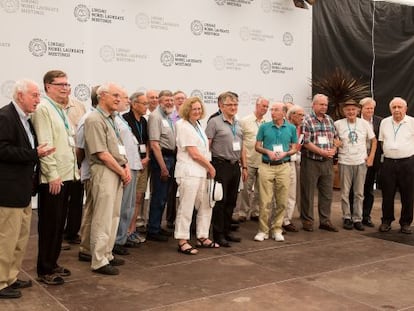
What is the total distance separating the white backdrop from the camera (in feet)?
20.7

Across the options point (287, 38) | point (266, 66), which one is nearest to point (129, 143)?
point (266, 66)

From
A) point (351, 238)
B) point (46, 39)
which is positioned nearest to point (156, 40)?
point (46, 39)

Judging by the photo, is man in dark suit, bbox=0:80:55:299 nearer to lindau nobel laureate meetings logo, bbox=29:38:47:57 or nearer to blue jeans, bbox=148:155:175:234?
blue jeans, bbox=148:155:175:234

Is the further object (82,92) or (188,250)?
(82,92)

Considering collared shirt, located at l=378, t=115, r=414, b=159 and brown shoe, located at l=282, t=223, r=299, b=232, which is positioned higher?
collared shirt, located at l=378, t=115, r=414, b=159

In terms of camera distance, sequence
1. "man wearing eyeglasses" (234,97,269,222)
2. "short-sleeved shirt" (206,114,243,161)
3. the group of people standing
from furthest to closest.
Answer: "man wearing eyeglasses" (234,97,269,222) → "short-sleeved shirt" (206,114,243,161) → the group of people standing

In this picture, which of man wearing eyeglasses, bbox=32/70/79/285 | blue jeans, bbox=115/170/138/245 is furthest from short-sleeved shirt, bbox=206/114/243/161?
man wearing eyeglasses, bbox=32/70/79/285

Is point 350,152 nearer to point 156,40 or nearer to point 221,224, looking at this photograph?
point 221,224

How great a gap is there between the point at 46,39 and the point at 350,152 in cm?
401

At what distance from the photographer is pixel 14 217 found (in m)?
3.26

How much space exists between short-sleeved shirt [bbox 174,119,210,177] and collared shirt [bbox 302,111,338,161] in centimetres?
139

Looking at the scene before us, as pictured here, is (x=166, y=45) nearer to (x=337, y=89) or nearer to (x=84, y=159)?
(x=337, y=89)

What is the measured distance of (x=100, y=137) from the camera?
3.75 meters

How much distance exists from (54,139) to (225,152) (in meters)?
1.72
